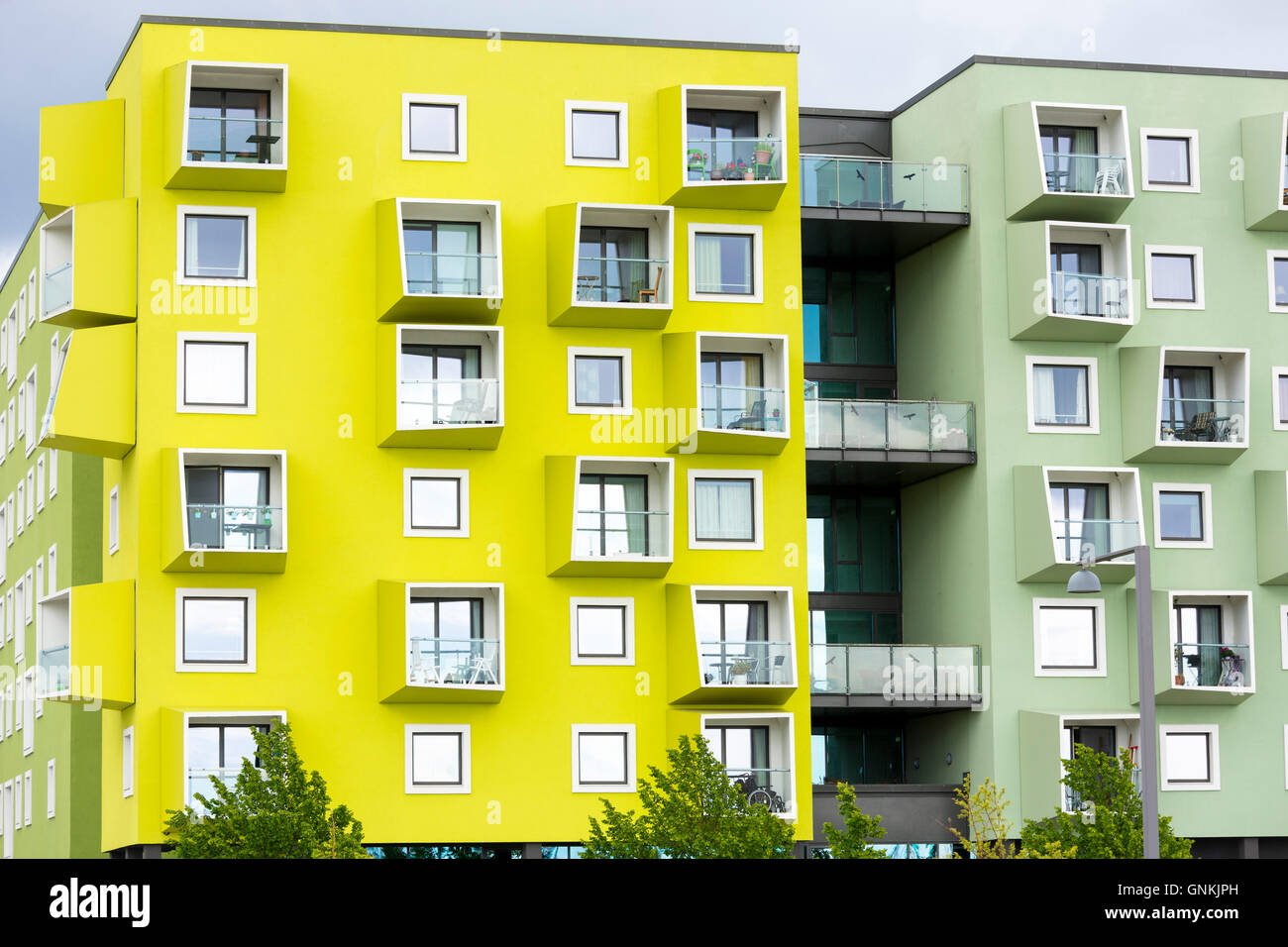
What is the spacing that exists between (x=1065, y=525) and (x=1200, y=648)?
4058mm

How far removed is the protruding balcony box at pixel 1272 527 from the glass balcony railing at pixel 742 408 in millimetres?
11373

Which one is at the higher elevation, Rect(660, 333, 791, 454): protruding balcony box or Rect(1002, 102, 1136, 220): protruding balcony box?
Rect(1002, 102, 1136, 220): protruding balcony box

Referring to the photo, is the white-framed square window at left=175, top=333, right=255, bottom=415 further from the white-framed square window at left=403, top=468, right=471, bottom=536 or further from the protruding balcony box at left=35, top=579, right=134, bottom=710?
the protruding balcony box at left=35, top=579, right=134, bottom=710

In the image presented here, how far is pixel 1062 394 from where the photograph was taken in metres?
44.1

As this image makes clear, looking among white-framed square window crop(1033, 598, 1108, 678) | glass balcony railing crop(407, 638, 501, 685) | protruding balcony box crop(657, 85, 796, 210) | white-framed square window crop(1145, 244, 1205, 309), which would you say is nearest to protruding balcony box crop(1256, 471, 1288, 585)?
white-framed square window crop(1033, 598, 1108, 678)

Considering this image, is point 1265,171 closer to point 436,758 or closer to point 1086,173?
point 1086,173

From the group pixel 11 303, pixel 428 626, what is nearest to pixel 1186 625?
pixel 428 626

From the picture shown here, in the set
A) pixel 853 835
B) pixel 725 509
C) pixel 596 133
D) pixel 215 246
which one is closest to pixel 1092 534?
pixel 725 509

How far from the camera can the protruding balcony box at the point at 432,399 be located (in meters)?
40.2

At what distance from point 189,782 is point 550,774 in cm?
736

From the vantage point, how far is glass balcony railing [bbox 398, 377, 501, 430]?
4041cm

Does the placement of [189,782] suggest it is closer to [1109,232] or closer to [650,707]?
[650,707]

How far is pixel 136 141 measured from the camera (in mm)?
41188

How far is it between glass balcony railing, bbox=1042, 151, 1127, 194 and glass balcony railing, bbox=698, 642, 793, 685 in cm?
1235
